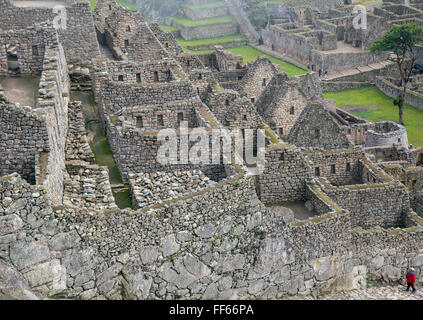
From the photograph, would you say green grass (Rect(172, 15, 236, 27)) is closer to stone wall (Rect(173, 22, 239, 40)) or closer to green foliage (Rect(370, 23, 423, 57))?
stone wall (Rect(173, 22, 239, 40))

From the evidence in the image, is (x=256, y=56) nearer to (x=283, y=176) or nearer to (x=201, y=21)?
(x=201, y=21)

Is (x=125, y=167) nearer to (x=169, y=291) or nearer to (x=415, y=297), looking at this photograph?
(x=169, y=291)

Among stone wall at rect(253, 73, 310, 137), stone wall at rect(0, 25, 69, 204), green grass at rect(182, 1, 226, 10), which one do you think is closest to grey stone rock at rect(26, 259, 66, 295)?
stone wall at rect(0, 25, 69, 204)

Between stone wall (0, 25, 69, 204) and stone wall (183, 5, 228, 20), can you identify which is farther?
stone wall (183, 5, 228, 20)

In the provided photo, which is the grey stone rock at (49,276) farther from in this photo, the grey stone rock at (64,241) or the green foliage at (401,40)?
the green foliage at (401,40)

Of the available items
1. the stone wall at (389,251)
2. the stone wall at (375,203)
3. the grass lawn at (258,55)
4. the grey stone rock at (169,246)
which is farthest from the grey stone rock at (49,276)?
the grass lawn at (258,55)
